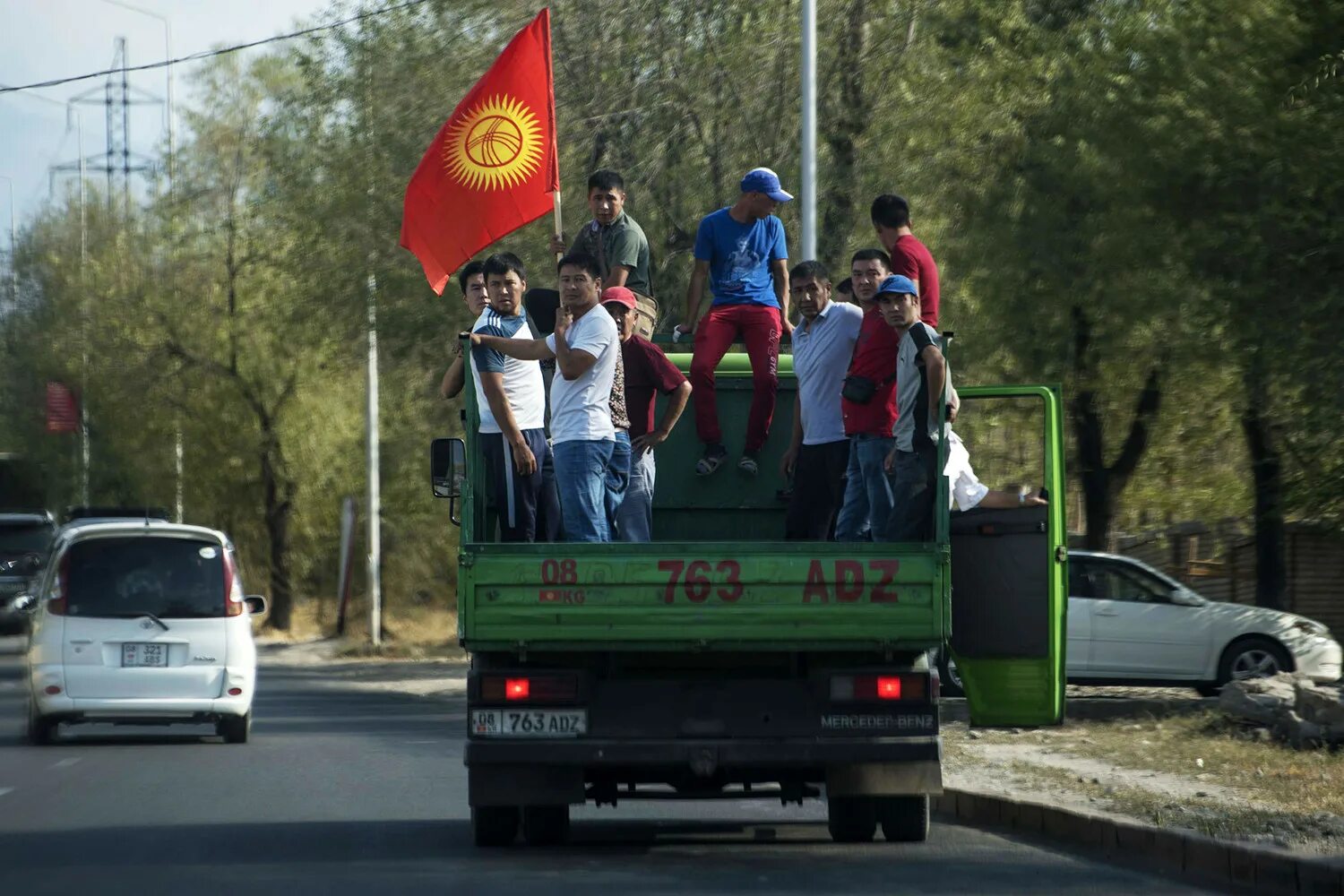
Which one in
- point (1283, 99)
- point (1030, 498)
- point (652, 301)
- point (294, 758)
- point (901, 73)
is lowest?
point (294, 758)

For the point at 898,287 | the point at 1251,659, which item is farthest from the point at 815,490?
the point at 1251,659

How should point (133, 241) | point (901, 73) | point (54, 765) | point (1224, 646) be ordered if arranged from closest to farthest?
point (54, 765), point (1224, 646), point (901, 73), point (133, 241)

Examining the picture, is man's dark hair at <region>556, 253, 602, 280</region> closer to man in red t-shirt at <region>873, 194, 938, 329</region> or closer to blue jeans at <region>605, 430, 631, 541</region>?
blue jeans at <region>605, 430, 631, 541</region>

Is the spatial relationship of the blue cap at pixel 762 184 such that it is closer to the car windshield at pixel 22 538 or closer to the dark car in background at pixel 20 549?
the dark car in background at pixel 20 549

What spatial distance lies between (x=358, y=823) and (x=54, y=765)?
15.6 ft

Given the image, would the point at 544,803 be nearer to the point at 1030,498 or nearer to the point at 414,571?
the point at 1030,498

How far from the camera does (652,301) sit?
12242 millimetres

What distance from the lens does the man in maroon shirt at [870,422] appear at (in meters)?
10.2

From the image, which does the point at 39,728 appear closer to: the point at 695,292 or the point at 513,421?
the point at 695,292

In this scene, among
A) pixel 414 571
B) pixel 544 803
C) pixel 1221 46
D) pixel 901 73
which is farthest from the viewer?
pixel 414 571

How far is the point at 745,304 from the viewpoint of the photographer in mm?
11781

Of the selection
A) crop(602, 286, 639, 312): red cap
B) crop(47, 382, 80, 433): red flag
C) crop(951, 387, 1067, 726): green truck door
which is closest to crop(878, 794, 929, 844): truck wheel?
crop(951, 387, 1067, 726): green truck door

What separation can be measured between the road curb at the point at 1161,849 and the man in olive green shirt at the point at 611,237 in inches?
142

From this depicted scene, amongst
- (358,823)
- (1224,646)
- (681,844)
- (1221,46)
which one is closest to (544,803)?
(681,844)
